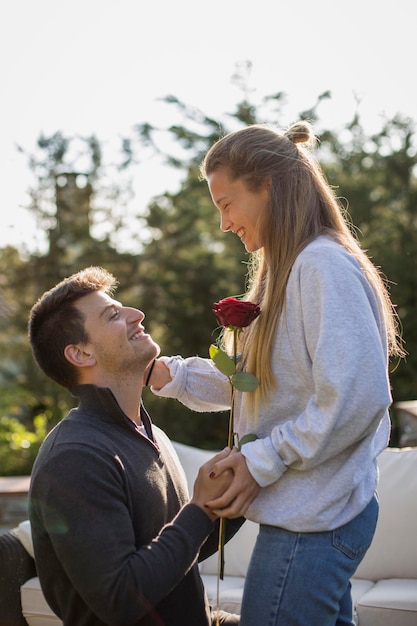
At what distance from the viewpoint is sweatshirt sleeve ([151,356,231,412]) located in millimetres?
2152

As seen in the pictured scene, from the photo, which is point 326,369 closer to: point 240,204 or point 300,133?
point 240,204

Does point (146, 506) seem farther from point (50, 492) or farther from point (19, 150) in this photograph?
point (19, 150)

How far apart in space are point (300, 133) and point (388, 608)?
2.07 meters

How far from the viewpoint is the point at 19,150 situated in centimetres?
790

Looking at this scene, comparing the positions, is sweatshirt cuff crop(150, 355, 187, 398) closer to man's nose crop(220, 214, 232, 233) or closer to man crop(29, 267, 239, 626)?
man crop(29, 267, 239, 626)

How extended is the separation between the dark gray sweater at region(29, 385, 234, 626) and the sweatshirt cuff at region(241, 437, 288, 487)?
0.18 m

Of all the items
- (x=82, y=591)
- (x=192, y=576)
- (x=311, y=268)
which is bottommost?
(x=192, y=576)

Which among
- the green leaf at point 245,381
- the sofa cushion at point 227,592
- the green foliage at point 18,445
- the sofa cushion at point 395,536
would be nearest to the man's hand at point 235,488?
the green leaf at point 245,381

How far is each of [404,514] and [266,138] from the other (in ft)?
7.29

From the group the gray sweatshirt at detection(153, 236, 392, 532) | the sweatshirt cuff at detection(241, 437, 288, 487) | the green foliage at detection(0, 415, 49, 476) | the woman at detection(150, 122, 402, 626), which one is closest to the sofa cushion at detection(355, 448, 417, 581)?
the woman at detection(150, 122, 402, 626)

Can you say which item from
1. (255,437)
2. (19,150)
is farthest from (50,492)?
(19,150)

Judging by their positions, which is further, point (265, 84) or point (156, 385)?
point (265, 84)

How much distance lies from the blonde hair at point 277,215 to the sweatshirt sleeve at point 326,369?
0.17ft

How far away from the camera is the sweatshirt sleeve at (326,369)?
1.55m
